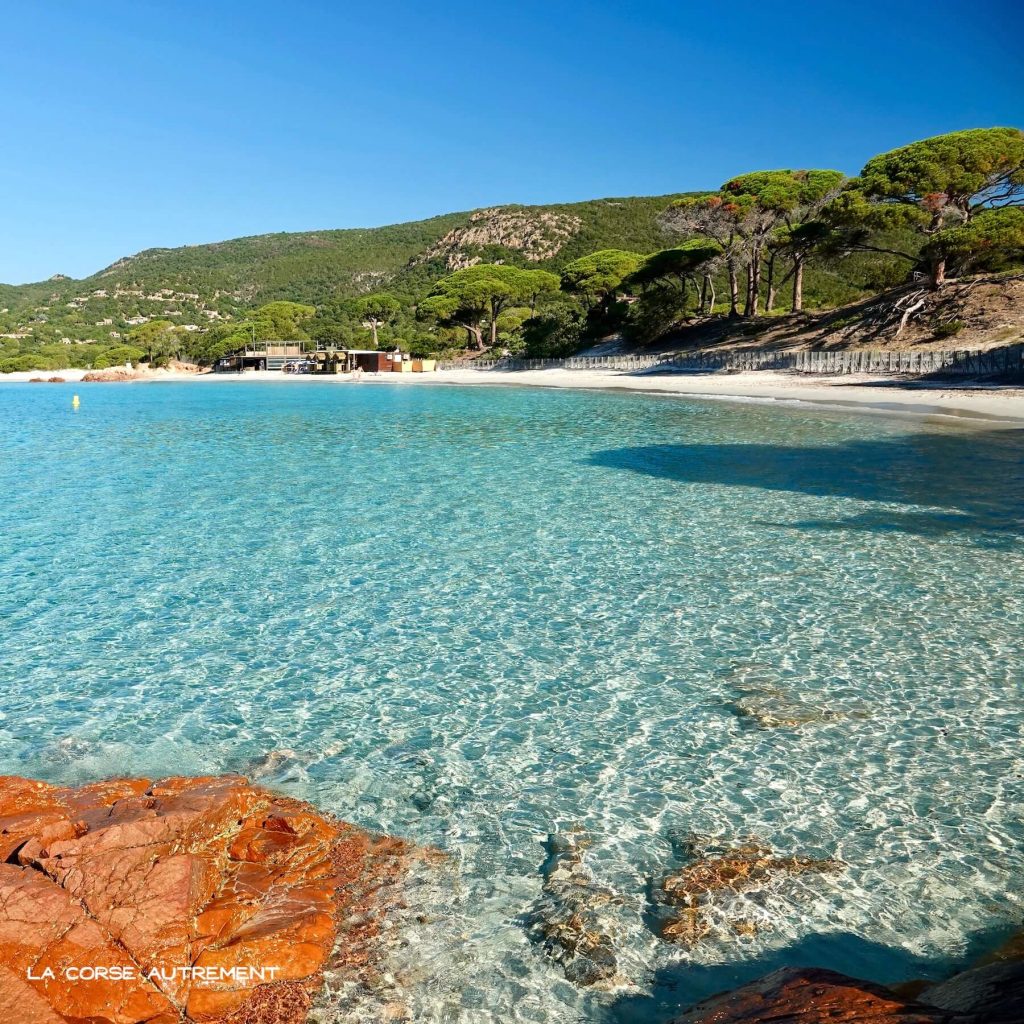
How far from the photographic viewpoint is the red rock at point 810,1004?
251 centimetres

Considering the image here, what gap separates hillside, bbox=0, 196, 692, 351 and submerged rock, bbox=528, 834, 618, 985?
10294cm

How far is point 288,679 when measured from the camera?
6.96 m

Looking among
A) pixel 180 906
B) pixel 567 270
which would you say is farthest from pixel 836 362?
pixel 180 906

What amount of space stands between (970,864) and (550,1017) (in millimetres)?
2428

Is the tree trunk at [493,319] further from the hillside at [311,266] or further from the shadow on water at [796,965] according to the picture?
the shadow on water at [796,965]

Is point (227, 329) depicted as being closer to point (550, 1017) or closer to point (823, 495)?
point (823, 495)

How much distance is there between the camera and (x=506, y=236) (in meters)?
126

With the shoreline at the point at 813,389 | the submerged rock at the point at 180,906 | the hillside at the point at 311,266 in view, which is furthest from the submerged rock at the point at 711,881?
the hillside at the point at 311,266

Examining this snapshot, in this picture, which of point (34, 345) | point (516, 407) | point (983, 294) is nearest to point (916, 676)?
point (516, 407)

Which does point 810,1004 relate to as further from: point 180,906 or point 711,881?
point 180,906

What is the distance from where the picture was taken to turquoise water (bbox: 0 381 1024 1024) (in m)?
3.93

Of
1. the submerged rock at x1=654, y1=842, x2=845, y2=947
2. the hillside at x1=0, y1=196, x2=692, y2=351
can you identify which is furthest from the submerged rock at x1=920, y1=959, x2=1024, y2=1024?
the hillside at x1=0, y1=196, x2=692, y2=351

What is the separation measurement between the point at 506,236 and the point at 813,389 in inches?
3931

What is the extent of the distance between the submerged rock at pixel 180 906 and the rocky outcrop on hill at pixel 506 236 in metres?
117
